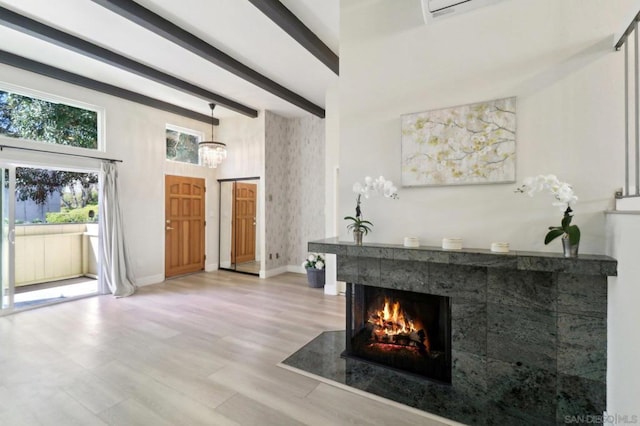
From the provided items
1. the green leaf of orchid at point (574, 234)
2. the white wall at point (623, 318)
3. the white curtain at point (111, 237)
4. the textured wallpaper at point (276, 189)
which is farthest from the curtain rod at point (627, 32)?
the white curtain at point (111, 237)

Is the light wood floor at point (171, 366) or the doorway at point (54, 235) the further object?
the doorway at point (54, 235)

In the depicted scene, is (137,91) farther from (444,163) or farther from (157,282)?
(444,163)

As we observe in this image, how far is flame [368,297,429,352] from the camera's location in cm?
241

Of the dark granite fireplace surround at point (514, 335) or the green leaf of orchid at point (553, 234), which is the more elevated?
the green leaf of orchid at point (553, 234)

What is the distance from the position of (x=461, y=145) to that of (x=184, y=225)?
545cm

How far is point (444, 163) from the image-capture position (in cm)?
224

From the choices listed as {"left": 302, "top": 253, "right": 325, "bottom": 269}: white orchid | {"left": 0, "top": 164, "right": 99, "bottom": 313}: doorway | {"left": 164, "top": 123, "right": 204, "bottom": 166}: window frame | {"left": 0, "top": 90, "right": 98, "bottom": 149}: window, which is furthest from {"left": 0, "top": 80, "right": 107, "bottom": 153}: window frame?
{"left": 302, "top": 253, "right": 325, "bottom": 269}: white orchid

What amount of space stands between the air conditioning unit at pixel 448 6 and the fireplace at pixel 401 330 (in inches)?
82.8

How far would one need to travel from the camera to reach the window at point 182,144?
229 inches

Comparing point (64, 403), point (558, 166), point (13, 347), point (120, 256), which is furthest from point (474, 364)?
point (120, 256)

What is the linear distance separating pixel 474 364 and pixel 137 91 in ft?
19.4

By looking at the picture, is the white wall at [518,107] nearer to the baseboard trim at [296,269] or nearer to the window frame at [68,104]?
the baseboard trim at [296,269]

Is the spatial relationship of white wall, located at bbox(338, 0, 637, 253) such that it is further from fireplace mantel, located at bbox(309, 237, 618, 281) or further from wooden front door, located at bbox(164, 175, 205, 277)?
wooden front door, located at bbox(164, 175, 205, 277)

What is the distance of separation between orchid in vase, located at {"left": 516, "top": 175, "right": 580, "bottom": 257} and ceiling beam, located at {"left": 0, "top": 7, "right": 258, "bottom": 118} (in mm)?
4629
